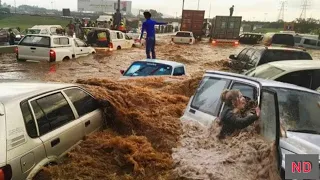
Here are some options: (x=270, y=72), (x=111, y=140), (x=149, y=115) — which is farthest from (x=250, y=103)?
(x=270, y=72)

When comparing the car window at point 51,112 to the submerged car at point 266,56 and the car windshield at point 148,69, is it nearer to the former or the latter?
the car windshield at point 148,69

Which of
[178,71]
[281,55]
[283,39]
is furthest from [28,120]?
[283,39]

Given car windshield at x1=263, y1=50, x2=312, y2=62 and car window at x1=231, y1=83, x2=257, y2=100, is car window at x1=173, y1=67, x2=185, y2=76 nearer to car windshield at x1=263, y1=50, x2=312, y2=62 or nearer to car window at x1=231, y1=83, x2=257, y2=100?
car windshield at x1=263, y1=50, x2=312, y2=62

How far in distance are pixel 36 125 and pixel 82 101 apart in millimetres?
1381

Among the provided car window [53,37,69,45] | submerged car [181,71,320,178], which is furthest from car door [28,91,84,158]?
car window [53,37,69,45]

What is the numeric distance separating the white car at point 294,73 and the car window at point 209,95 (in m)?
3.00

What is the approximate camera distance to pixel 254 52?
37.1 ft

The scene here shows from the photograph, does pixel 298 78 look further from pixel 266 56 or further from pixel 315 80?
pixel 266 56

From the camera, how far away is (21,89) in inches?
159

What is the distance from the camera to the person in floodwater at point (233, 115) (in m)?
3.78

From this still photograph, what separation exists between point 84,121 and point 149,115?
181 centimetres

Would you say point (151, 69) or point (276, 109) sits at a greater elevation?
point (276, 109)

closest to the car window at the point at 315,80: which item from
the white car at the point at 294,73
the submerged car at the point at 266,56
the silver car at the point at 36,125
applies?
the white car at the point at 294,73

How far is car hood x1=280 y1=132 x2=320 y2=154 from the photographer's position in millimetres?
3613
